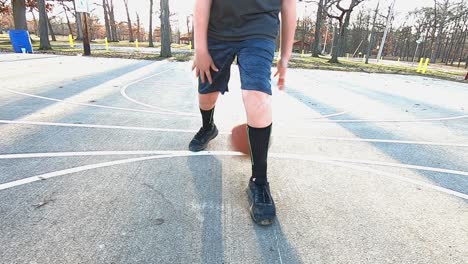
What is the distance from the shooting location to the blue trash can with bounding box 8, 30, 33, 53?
14422 mm

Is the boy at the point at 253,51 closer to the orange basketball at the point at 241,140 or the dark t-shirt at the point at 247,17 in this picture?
the dark t-shirt at the point at 247,17

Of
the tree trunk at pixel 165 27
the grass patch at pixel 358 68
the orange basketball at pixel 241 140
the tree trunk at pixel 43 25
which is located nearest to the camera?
the orange basketball at pixel 241 140

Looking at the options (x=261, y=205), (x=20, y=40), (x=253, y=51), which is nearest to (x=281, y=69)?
(x=253, y=51)

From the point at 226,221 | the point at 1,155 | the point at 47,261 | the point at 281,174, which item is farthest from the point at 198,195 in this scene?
the point at 1,155

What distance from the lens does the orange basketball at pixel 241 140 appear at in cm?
280

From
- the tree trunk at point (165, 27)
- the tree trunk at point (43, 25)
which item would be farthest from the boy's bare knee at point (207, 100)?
the tree trunk at point (43, 25)

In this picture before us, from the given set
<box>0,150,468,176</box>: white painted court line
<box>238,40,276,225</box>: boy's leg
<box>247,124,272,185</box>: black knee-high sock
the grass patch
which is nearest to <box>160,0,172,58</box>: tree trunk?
the grass patch

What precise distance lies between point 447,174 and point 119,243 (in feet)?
9.10

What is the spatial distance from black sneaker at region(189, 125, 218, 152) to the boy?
0.73 metres

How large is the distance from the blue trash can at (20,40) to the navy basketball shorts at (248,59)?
52.5ft

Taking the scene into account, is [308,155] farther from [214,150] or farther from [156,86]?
[156,86]

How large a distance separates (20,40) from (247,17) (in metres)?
16.4

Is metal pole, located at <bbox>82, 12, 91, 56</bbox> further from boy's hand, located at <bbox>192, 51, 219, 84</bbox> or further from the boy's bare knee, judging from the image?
boy's hand, located at <bbox>192, 51, 219, 84</bbox>

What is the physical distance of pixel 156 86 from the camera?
6805mm
